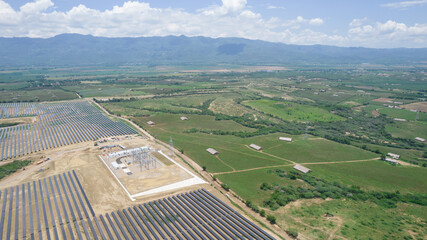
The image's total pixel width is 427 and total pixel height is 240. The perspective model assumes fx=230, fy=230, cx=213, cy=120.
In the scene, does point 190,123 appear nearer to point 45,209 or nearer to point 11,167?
point 11,167

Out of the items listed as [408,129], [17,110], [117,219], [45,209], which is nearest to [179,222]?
[117,219]

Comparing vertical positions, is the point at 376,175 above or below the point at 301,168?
below

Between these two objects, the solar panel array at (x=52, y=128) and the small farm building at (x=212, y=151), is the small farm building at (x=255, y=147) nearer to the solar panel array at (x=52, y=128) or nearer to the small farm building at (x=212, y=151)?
the small farm building at (x=212, y=151)

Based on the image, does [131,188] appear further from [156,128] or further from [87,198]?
[156,128]

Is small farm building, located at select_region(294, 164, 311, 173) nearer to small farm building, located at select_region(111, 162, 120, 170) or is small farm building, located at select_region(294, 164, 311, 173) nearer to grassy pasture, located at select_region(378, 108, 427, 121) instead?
small farm building, located at select_region(111, 162, 120, 170)

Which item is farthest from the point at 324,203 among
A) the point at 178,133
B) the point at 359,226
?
the point at 178,133

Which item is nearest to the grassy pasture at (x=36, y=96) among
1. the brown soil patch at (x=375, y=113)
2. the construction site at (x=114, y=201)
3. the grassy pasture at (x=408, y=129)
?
the construction site at (x=114, y=201)
